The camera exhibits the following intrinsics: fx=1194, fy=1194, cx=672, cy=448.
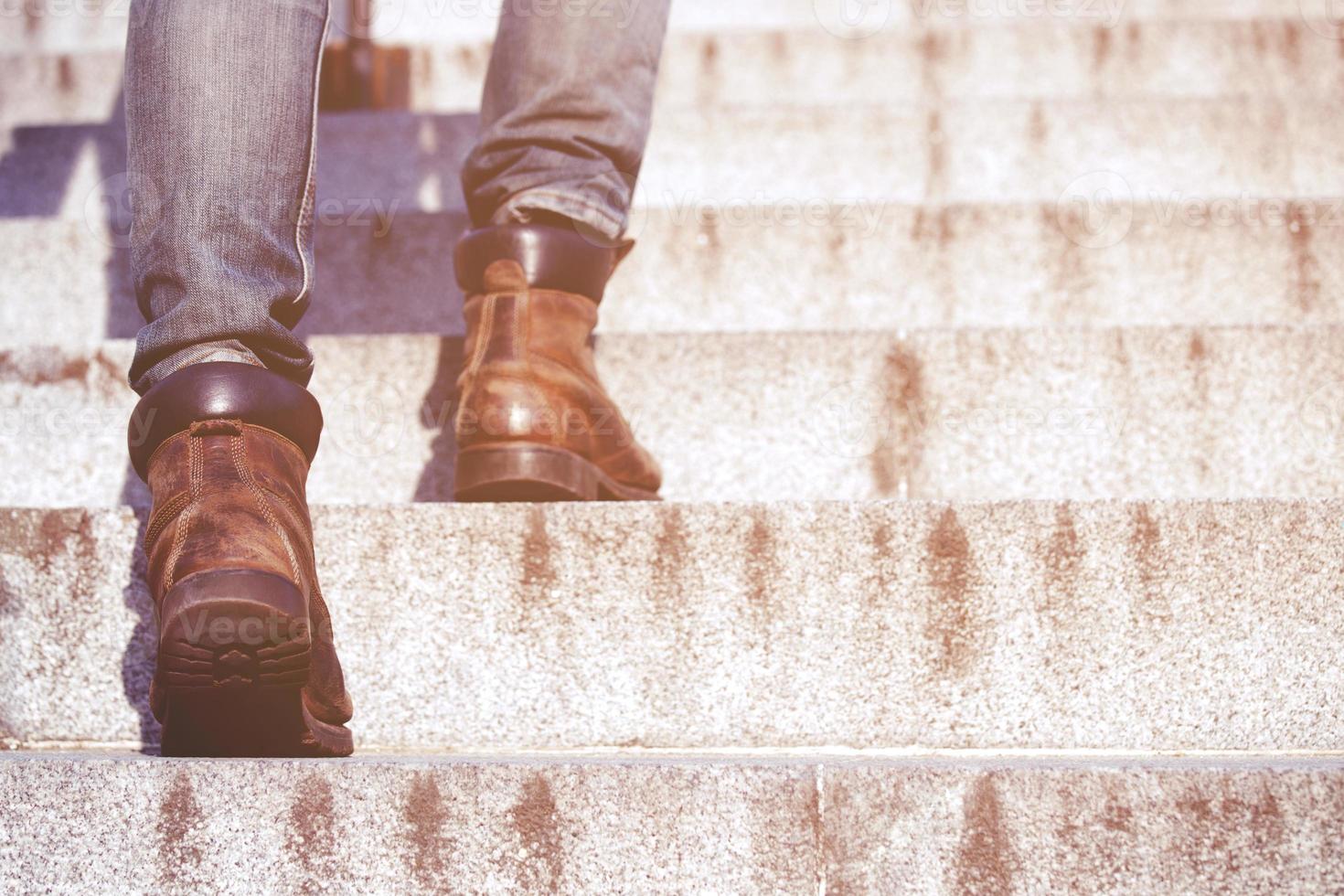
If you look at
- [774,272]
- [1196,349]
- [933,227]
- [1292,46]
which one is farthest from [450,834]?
[1292,46]

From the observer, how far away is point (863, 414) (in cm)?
170

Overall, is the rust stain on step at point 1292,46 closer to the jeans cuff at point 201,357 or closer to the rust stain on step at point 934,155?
the rust stain on step at point 934,155

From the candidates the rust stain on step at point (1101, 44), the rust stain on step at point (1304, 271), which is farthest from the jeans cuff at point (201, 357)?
the rust stain on step at point (1101, 44)

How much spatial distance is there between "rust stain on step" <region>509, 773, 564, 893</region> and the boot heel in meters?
0.47

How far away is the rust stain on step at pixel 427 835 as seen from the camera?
95 cm

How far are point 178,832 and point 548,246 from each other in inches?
30.0

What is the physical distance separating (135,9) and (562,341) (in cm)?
57

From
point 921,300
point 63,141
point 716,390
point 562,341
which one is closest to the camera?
point 562,341

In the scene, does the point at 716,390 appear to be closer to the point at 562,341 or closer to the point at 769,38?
the point at 562,341

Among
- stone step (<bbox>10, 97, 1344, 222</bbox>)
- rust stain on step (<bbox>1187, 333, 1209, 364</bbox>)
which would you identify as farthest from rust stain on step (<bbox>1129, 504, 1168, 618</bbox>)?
stone step (<bbox>10, 97, 1344, 222</bbox>)

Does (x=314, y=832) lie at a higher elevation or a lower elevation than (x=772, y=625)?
lower

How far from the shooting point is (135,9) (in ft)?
3.64

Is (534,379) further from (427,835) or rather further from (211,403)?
(427,835)

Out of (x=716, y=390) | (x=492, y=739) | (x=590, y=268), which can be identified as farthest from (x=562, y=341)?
(x=492, y=739)
